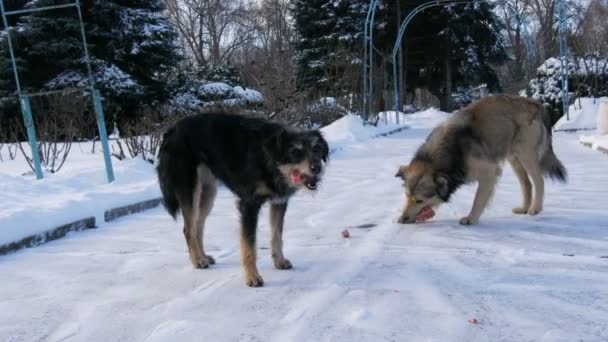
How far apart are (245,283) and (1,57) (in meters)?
21.2

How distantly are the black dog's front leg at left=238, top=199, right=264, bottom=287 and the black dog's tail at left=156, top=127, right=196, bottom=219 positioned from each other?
25.4 inches

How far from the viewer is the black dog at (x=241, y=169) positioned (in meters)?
3.87

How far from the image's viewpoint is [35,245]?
527cm

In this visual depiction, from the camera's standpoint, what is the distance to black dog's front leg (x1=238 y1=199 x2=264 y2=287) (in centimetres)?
388

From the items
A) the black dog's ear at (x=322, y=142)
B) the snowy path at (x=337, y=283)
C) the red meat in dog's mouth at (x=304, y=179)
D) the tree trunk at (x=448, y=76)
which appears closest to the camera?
the snowy path at (x=337, y=283)

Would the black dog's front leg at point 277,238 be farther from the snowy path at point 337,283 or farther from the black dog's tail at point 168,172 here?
the black dog's tail at point 168,172

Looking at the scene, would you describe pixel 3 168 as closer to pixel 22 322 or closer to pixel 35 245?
pixel 35 245

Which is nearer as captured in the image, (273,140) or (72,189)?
(273,140)

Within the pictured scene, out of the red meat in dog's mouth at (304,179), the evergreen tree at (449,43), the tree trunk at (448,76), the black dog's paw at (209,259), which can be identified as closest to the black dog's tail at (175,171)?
the black dog's paw at (209,259)

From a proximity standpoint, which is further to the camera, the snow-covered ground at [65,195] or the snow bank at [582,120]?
the snow bank at [582,120]

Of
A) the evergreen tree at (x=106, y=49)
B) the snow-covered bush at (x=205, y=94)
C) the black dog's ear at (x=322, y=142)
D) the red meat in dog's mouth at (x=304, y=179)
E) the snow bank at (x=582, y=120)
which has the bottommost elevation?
the snow bank at (x=582, y=120)

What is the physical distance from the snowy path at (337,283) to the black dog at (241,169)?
0.37 m

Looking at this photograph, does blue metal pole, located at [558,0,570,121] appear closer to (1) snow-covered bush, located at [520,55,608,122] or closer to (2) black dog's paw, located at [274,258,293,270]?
(1) snow-covered bush, located at [520,55,608,122]

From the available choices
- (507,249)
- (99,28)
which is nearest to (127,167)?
(507,249)
